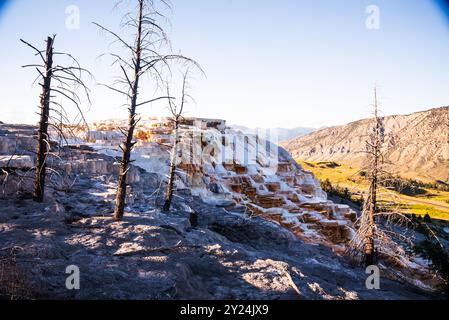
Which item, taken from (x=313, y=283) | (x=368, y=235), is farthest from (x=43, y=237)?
(x=368, y=235)

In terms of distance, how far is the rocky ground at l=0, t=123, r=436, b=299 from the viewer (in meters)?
6.66

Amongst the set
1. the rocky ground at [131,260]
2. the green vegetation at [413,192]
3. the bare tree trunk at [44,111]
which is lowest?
the green vegetation at [413,192]

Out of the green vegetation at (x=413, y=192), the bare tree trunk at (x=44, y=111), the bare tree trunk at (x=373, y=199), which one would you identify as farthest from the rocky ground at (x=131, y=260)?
the green vegetation at (x=413, y=192)

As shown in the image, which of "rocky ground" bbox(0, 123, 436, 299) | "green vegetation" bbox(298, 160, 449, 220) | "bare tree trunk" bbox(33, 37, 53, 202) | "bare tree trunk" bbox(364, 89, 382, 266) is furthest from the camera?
"green vegetation" bbox(298, 160, 449, 220)

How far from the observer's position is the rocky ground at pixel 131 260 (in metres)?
6.66

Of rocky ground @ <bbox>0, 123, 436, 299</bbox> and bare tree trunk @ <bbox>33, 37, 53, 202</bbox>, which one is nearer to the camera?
rocky ground @ <bbox>0, 123, 436, 299</bbox>

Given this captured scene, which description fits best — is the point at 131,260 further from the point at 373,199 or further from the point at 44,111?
the point at 373,199

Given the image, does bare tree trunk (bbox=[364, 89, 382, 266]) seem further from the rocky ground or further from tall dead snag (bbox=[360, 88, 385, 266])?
the rocky ground

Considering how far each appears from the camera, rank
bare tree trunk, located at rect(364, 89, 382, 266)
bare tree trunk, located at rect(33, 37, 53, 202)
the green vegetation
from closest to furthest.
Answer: bare tree trunk, located at rect(33, 37, 53, 202) → bare tree trunk, located at rect(364, 89, 382, 266) → the green vegetation

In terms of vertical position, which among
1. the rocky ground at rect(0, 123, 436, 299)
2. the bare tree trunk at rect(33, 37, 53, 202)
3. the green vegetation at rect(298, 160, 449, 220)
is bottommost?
the green vegetation at rect(298, 160, 449, 220)

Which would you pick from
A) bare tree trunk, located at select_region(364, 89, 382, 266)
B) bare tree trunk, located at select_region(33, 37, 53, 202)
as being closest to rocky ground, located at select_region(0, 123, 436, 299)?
bare tree trunk, located at select_region(33, 37, 53, 202)

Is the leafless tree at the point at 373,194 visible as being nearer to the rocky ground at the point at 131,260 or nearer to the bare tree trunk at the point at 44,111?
the rocky ground at the point at 131,260

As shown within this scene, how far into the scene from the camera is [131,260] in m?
8.23
